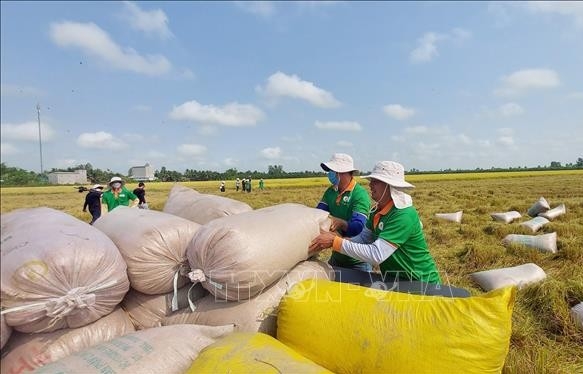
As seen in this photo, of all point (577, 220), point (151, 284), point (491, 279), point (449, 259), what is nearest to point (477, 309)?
point (151, 284)

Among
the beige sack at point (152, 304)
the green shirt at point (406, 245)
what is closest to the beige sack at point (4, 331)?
the beige sack at point (152, 304)

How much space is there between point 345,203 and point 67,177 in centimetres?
209

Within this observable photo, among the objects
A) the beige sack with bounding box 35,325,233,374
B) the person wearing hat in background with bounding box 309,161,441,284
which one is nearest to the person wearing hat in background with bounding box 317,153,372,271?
the person wearing hat in background with bounding box 309,161,441,284

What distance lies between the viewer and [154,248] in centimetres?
192

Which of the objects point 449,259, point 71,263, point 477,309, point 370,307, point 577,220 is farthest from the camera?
point 577,220

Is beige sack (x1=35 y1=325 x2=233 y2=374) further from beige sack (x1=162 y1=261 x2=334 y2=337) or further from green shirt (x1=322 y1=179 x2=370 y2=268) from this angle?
green shirt (x1=322 y1=179 x2=370 y2=268)

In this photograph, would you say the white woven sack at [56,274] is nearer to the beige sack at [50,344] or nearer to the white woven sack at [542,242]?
the beige sack at [50,344]

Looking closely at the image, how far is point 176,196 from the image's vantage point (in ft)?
10.3

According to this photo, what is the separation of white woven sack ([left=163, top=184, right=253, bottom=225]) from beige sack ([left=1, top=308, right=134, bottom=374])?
2.78ft

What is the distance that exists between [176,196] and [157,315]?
1.27 metres

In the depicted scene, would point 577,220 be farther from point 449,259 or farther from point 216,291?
point 216,291

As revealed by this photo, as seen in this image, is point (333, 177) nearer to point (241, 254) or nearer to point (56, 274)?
point (241, 254)

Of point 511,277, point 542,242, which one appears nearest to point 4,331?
point 511,277

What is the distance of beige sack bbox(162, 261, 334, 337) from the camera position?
1920mm
